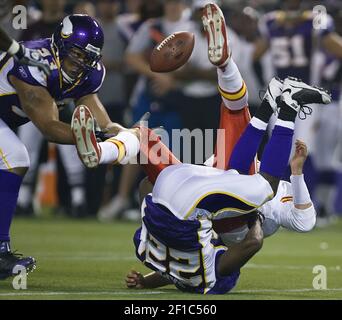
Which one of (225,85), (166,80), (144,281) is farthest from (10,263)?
(166,80)

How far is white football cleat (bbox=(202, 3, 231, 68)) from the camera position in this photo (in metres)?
6.31

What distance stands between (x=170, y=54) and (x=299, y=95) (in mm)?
850

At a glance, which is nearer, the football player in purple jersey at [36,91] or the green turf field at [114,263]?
the green turf field at [114,263]

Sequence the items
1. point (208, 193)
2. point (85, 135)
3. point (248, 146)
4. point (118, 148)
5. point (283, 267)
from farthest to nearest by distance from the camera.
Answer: point (283, 267) < point (248, 146) < point (118, 148) < point (208, 193) < point (85, 135)

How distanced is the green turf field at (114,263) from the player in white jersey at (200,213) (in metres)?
0.13

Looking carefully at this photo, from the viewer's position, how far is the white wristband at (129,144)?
230 inches

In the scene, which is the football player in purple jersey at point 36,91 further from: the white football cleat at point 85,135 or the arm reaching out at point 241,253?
the arm reaching out at point 241,253

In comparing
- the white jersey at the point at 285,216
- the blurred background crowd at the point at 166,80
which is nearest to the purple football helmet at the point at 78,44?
the white jersey at the point at 285,216

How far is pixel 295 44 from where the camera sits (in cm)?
1074

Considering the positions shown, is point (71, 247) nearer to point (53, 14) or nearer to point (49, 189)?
point (53, 14)

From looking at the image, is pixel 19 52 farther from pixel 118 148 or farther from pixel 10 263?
pixel 10 263

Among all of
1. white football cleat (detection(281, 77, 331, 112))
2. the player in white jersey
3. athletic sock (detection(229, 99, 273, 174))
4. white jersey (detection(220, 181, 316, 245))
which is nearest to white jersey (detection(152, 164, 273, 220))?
the player in white jersey

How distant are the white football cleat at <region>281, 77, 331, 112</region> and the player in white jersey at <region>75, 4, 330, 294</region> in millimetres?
62

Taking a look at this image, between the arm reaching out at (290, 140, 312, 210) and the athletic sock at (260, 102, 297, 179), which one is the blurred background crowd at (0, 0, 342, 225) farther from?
the athletic sock at (260, 102, 297, 179)
